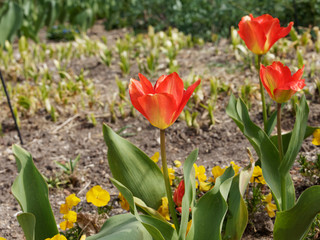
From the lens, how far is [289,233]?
4.36 feet

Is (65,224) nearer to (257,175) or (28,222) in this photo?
(28,222)

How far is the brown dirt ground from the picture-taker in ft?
7.42

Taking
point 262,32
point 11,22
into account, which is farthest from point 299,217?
point 11,22

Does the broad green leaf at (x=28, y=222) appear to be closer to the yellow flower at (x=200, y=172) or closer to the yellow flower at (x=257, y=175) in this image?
the yellow flower at (x=200, y=172)

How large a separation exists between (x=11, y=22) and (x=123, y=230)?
412cm

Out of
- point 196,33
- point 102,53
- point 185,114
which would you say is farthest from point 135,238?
point 196,33

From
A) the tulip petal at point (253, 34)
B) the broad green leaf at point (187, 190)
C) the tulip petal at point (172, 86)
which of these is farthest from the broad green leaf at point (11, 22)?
the tulip petal at point (172, 86)

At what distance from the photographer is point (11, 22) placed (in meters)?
4.83

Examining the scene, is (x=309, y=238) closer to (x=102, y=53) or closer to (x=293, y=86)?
(x=293, y=86)

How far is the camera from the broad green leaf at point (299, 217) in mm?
1237

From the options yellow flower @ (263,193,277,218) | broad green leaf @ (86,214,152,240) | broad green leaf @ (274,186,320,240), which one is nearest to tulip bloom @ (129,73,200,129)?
broad green leaf @ (86,214,152,240)

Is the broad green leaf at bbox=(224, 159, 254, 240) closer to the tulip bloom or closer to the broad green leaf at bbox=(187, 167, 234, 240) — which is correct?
the broad green leaf at bbox=(187, 167, 234, 240)

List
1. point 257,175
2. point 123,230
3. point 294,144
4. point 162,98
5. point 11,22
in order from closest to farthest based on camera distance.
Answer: point 162,98 → point 123,230 → point 294,144 → point 257,175 → point 11,22

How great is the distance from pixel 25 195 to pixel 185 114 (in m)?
1.43
